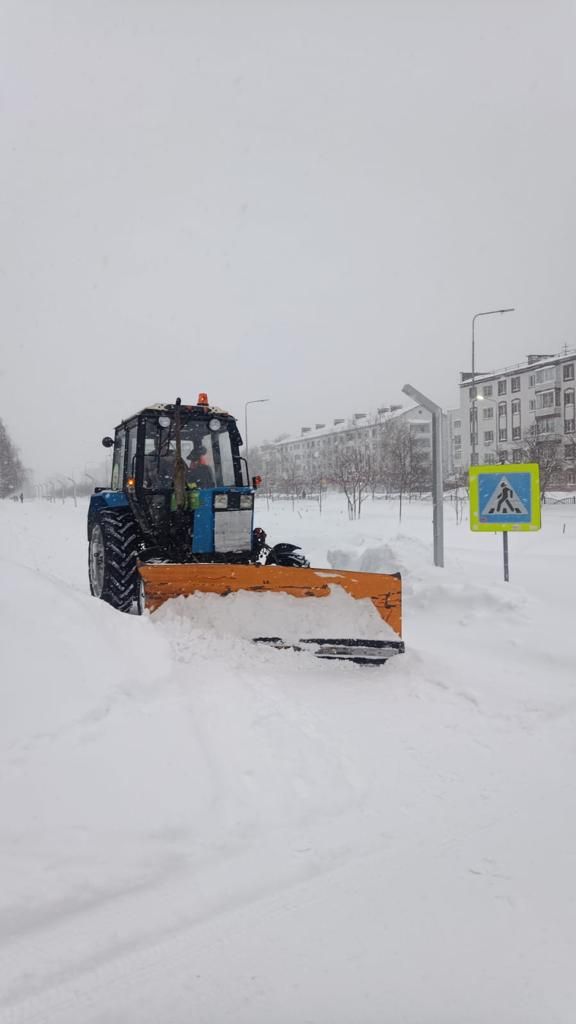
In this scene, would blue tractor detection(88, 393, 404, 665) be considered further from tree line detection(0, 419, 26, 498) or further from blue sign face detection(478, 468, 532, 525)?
tree line detection(0, 419, 26, 498)

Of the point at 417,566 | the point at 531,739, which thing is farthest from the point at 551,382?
the point at 531,739

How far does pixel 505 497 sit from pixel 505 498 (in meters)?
0.01

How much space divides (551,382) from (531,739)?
54.0 m

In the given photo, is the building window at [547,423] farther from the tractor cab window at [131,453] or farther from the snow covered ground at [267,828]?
the snow covered ground at [267,828]

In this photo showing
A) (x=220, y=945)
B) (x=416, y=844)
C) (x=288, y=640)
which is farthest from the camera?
(x=288, y=640)

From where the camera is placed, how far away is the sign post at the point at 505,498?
259 inches

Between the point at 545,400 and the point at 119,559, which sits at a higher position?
the point at 545,400

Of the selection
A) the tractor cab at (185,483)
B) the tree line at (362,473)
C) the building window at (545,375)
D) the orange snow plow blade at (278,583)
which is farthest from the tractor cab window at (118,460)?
the building window at (545,375)

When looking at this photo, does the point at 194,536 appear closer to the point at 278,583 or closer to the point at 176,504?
the point at 176,504

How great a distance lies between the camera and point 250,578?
4.99 m

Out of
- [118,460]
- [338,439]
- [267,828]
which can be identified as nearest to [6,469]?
[338,439]

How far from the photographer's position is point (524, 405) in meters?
55.2

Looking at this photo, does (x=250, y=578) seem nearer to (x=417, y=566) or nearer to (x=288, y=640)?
(x=288, y=640)

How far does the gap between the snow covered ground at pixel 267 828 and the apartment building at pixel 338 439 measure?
60825 mm
